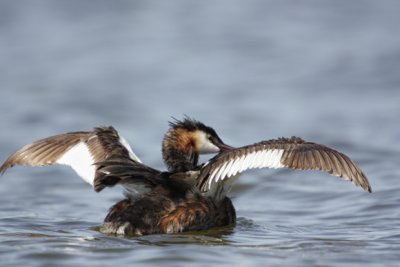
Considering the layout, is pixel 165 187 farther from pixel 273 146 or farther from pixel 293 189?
pixel 293 189

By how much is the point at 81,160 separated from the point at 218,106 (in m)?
6.89

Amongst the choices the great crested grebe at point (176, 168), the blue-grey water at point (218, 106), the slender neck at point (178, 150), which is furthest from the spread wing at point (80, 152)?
the blue-grey water at point (218, 106)

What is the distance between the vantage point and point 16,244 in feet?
26.5

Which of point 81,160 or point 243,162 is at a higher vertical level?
point 81,160

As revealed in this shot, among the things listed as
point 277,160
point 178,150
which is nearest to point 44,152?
point 178,150

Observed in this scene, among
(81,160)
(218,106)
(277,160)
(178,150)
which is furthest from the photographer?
(218,106)

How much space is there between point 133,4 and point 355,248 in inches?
532

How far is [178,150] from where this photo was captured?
30.0 ft

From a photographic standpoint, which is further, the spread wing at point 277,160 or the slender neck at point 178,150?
the slender neck at point 178,150

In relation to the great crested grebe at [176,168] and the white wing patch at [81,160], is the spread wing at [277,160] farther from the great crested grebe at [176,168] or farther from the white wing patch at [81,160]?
the white wing patch at [81,160]

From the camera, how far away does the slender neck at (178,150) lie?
9133mm

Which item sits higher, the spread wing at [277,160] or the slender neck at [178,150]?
the slender neck at [178,150]

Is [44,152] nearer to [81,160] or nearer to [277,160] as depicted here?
[81,160]

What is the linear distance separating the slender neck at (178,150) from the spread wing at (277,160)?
0.79 meters
